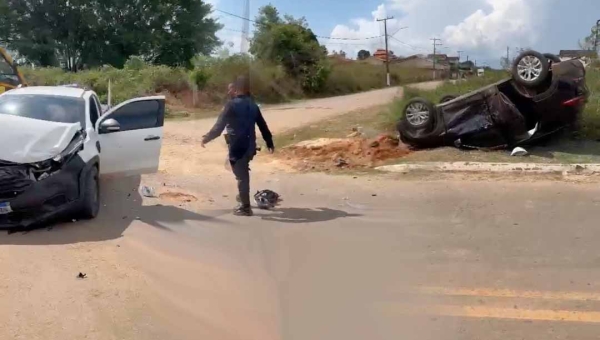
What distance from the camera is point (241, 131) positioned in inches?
307

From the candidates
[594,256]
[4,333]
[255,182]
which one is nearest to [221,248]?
[4,333]

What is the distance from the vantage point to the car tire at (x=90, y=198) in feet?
23.1

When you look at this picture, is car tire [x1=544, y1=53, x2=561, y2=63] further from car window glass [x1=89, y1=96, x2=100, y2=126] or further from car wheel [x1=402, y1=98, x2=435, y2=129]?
car window glass [x1=89, y1=96, x2=100, y2=126]

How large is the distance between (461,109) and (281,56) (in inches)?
981

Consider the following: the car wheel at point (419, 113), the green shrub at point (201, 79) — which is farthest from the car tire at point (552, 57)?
the green shrub at point (201, 79)

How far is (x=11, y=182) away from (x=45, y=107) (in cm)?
205

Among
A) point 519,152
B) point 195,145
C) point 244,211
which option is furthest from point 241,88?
point 195,145

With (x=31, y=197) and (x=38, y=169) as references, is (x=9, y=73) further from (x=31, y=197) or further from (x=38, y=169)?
(x=31, y=197)

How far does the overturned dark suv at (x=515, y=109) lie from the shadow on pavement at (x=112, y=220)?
5763 mm

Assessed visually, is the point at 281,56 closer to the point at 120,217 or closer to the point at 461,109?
the point at 461,109

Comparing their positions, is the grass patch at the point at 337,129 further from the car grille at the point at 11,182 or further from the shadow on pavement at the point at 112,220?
the car grille at the point at 11,182

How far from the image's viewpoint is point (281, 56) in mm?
36031

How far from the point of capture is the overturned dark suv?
1131 cm

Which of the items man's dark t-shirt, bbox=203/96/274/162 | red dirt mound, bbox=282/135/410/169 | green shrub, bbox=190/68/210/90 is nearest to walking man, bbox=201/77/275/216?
man's dark t-shirt, bbox=203/96/274/162
